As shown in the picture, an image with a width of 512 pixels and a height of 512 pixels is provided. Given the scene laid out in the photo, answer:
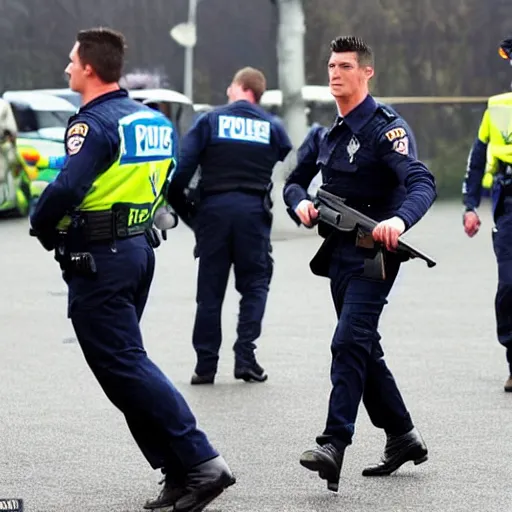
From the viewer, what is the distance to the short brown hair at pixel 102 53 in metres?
6.45

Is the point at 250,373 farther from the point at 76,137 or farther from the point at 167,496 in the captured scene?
the point at 76,137

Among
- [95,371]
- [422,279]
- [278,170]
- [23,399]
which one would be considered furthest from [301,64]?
[95,371]

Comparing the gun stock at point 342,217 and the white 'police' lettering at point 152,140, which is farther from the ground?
the white 'police' lettering at point 152,140

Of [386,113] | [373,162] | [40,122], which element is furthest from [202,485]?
[40,122]

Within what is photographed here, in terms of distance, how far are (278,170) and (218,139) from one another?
60.3ft

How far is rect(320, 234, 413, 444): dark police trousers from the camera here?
6906mm

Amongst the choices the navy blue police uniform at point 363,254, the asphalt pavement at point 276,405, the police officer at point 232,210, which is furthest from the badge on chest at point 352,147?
the police officer at point 232,210

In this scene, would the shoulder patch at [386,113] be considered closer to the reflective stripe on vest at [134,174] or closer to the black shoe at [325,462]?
the reflective stripe on vest at [134,174]

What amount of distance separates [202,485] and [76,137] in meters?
1.34

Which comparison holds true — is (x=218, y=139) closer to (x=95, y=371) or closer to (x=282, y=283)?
(x=95, y=371)

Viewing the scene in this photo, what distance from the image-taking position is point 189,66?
34688 mm

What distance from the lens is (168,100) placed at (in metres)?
33.0

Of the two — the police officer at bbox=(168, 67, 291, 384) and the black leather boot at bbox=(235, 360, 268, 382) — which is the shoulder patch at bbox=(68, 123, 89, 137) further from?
the black leather boot at bbox=(235, 360, 268, 382)

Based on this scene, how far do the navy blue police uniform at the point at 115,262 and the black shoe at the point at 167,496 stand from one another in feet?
0.14
